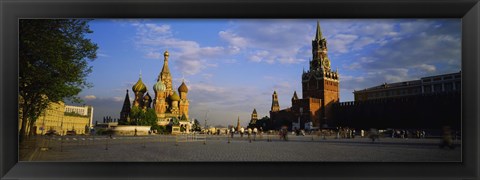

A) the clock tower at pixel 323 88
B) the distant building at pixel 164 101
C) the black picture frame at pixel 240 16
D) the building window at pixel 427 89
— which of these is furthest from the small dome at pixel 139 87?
the black picture frame at pixel 240 16

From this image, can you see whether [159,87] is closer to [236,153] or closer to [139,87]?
[139,87]

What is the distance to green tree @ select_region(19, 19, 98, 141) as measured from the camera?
869cm

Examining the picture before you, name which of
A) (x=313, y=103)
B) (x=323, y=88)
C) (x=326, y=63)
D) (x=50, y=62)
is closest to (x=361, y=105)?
(x=313, y=103)

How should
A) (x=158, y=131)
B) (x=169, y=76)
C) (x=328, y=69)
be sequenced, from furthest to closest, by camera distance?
(x=328, y=69)
(x=169, y=76)
(x=158, y=131)

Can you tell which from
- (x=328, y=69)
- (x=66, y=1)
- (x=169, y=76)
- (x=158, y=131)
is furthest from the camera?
(x=328, y=69)

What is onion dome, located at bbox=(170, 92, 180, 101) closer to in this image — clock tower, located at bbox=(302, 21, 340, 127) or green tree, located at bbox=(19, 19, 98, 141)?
clock tower, located at bbox=(302, 21, 340, 127)

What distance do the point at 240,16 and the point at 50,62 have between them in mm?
6188

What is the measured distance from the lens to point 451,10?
22.0 ft

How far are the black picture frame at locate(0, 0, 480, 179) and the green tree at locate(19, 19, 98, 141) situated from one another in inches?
49.1

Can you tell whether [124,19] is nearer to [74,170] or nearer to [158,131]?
[74,170]

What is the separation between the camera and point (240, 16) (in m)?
6.76

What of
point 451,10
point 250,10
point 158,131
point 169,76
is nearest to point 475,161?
point 451,10

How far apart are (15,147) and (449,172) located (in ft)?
27.2

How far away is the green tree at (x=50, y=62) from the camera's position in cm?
869
